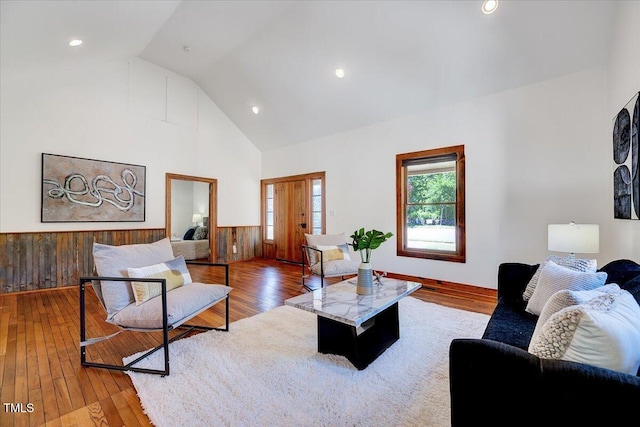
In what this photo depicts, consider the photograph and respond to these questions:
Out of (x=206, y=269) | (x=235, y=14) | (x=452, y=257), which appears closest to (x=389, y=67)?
(x=235, y=14)

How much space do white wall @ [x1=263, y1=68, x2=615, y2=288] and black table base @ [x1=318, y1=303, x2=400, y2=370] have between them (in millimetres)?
2139

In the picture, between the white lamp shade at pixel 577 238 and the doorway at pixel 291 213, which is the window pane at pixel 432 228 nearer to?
the white lamp shade at pixel 577 238

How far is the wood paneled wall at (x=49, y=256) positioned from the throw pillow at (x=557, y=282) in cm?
556

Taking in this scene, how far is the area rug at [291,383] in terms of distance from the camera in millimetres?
1549

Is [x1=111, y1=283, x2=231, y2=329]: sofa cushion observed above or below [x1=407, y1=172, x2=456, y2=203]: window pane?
below

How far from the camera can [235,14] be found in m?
3.84

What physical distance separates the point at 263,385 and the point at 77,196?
442cm

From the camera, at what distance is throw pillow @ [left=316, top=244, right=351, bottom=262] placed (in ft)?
13.1

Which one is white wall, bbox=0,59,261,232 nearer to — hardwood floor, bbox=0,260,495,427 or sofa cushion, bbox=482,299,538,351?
hardwood floor, bbox=0,260,495,427

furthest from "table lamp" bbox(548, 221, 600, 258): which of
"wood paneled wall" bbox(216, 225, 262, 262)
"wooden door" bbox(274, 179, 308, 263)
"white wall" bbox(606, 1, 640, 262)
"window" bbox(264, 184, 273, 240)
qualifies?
"wood paneled wall" bbox(216, 225, 262, 262)

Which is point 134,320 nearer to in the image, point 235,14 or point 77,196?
point 77,196

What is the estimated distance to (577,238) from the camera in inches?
97.9

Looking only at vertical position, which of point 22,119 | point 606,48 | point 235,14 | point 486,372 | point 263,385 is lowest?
point 263,385

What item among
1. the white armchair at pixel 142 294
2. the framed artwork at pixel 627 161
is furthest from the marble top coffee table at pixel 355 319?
the framed artwork at pixel 627 161
